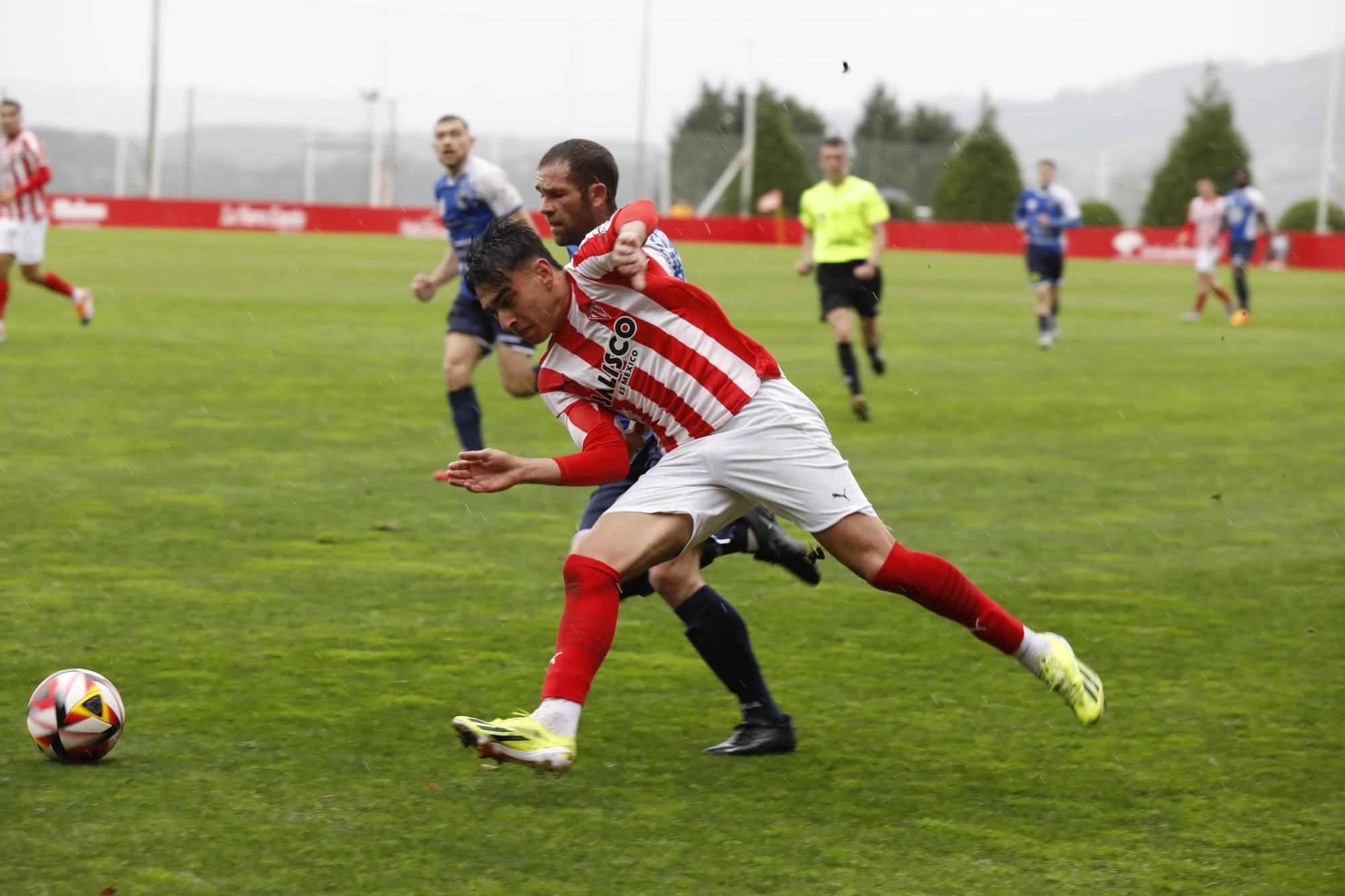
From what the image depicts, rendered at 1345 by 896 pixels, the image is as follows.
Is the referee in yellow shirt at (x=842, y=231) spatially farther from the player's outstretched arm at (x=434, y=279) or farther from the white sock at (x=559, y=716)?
the white sock at (x=559, y=716)

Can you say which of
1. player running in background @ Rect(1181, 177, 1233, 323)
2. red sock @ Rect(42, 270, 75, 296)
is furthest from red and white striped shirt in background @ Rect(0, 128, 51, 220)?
player running in background @ Rect(1181, 177, 1233, 323)

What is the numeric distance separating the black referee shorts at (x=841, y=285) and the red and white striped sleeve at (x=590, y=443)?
9654 millimetres

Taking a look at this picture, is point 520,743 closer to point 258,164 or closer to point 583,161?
point 583,161

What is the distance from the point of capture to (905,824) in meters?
4.23

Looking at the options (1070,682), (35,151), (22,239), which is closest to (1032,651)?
(1070,682)

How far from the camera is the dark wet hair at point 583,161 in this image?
4770 mm

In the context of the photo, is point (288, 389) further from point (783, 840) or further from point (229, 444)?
point (783, 840)

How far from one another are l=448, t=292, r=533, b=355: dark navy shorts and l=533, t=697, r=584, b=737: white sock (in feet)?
18.6

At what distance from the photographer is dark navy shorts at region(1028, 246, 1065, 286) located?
2020 cm

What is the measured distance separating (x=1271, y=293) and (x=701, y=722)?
96.7ft

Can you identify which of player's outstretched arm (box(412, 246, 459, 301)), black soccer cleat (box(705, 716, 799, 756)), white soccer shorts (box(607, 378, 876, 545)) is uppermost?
player's outstretched arm (box(412, 246, 459, 301))

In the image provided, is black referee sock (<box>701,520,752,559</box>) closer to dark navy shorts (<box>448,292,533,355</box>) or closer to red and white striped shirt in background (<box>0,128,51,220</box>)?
dark navy shorts (<box>448,292,533,355</box>)

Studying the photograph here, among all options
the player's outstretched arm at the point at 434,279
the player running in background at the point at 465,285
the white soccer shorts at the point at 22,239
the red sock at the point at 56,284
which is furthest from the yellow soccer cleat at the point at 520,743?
the red sock at the point at 56,284

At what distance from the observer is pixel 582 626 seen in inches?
164
